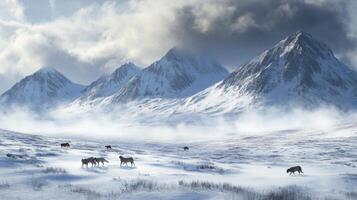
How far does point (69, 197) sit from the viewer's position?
63.6ft

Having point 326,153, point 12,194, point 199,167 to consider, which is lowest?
point 12,194

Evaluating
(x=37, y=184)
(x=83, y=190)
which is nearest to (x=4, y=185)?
(x=37, y=184)

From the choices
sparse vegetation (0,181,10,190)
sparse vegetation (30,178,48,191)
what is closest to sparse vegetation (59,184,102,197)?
sparse vegetation (30,178,48,191)

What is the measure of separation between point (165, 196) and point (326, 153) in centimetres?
6841

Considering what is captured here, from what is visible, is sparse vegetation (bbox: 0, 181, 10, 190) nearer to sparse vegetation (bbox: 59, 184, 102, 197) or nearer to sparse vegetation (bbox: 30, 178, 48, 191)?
sparse vegetation (bbox: 30, 178, 48, 191)

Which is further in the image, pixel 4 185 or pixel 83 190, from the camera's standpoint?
pixel 4 185

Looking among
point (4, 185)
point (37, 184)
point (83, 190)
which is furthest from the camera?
point (37, 184)

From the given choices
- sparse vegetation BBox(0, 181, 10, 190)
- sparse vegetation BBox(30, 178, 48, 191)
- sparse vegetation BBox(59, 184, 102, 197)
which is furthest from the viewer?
sparse vegetation BBox(30, 178, 48, 191)

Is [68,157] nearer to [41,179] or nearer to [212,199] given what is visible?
[41,179]

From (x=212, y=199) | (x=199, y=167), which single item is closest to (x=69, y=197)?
(x=212, y=199)

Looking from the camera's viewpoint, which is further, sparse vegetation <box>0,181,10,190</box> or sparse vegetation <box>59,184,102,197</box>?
sparse vegetation <box>0,181,10,190</box>

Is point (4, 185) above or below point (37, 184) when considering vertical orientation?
below

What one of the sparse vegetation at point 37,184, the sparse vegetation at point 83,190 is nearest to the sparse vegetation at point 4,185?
the sparse vegetation at point 37,184

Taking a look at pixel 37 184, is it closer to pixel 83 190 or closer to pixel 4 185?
pixel 4 185
